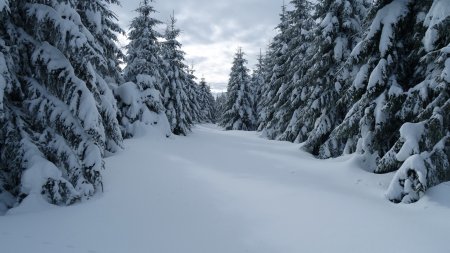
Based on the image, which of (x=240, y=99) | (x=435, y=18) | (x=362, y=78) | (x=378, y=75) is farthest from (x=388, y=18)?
(x=240, y=99)

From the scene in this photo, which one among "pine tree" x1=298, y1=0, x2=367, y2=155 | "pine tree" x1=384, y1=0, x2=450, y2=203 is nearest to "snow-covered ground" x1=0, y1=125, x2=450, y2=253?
"pine tree" x1=384, y1=0, x2=450, y2=203

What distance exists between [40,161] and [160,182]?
3.55 m

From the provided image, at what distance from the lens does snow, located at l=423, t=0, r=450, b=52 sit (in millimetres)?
8109

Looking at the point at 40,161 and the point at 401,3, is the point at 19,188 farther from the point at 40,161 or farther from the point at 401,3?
the point at 401,3

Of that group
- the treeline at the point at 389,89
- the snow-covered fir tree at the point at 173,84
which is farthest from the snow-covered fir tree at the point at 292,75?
the snow-covered fir tree at the point at 173,84

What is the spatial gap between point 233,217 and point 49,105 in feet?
17.7

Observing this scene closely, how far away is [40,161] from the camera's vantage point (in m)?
7.86

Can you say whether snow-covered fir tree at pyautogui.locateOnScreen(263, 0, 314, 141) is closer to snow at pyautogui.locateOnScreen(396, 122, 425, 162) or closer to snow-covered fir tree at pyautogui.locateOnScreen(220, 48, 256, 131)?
snow-covered fir tree at pyautogui.locateOnScreen(220, 48, 256, 131)

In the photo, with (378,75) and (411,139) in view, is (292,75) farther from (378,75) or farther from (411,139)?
(411,139)

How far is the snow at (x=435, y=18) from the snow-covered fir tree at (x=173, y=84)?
21.0m

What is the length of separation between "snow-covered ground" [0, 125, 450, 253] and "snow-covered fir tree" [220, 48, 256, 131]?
102ft

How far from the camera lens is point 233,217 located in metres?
7.69

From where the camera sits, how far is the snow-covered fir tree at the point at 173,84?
28234 mm

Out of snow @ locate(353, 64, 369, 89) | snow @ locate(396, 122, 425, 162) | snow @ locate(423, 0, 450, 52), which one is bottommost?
snow @ locate(396, 122, 425, 162)
